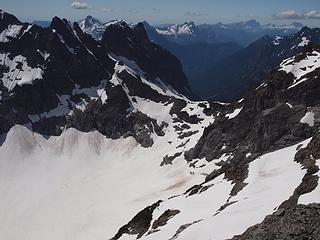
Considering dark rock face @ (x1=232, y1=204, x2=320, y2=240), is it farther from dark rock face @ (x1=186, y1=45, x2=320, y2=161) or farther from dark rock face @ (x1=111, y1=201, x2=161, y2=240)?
dark rock face @ (x1=186, y1=45, x2=320, y2=161)

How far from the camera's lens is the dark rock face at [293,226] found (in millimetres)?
34969

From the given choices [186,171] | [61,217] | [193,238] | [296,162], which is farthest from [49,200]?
[193,238]

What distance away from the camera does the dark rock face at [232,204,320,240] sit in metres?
35.0

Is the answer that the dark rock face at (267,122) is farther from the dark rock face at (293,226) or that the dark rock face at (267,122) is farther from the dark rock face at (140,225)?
the dark rock face at (293,226)

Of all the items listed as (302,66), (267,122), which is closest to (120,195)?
(267,122)

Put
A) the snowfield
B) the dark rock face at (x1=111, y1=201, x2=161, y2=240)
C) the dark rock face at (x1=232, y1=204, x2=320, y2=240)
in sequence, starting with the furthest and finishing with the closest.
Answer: the dark rock face at (x1=111, y1=201, x2=161, y2=240), the snowfield, the dark rock face at (x1=232, y1=204, x2=320, y2=240)

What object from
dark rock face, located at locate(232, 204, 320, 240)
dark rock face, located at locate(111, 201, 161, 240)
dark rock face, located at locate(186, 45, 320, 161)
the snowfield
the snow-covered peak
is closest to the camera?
dark rock face, located at locate(232, 204, 320, 240)

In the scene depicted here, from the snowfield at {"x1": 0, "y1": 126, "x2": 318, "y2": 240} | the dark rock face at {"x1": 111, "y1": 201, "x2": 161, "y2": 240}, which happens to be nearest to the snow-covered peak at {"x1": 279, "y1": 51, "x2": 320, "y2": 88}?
the snowfield at {"x1": 0, "y1": 126, "x2": 318, "y2": 240}

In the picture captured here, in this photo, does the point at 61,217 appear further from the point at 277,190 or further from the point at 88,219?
the point at 277,190

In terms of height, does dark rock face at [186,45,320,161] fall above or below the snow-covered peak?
below

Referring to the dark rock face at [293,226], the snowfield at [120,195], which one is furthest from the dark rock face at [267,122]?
the dark rock face at [293,226]

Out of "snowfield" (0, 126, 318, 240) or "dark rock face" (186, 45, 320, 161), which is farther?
"dark rock face" (186, 45, 320, 161)

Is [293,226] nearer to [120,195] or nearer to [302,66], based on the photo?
[302,66]

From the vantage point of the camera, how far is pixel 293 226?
35688 millimetres
